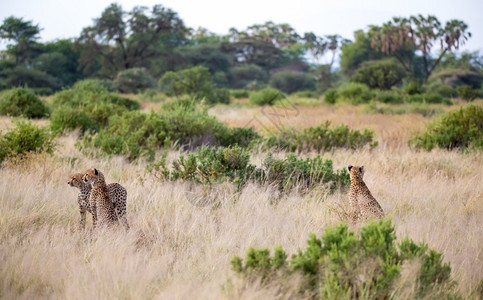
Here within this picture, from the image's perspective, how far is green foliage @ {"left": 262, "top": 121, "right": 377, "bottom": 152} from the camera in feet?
29.0

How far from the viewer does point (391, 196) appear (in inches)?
207

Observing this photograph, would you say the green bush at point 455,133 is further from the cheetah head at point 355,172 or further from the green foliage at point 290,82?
the green foliage at point 290,82

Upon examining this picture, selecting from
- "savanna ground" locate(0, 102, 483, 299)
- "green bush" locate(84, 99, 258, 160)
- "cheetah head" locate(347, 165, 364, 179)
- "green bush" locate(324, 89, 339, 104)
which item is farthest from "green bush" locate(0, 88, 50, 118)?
"green bush" locate(324, 89, 339, 104)

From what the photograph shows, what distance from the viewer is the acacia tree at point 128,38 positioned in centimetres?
4459

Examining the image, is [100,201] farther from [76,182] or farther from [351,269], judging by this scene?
[351,269]

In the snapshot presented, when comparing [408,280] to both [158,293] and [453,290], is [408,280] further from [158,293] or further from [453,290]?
[158,293]

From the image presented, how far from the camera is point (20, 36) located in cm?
4312

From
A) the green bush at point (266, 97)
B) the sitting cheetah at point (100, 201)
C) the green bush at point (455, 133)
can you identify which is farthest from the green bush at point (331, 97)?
the sitting cheetah at point (100, 201)

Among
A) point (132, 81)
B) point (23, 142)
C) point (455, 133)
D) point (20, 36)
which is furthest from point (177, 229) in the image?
point (20, 36)

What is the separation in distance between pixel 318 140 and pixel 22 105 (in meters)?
9.16

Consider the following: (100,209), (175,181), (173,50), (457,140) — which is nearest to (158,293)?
(100,209)

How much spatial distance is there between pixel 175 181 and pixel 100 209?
187cm

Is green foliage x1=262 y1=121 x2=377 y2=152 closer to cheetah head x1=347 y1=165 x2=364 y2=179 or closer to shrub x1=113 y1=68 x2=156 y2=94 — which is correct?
cheetah head x1=347 y1=165 x2=364 y2=179

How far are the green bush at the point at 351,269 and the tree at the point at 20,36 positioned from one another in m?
45.2
